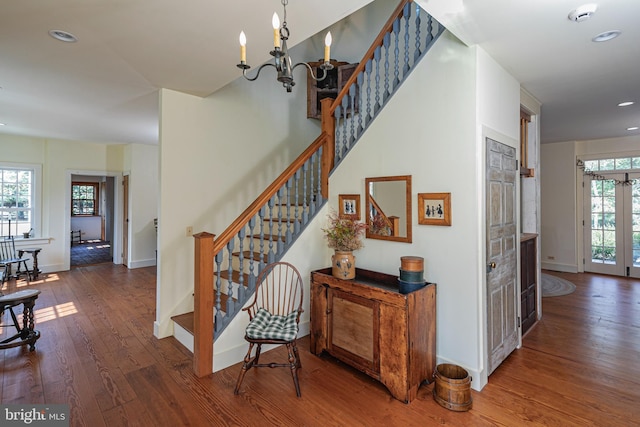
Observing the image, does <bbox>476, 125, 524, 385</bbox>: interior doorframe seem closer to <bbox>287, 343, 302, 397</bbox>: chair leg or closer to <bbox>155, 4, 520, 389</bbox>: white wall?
<bbox>155, 4, 520, 389</bbox>: white wall

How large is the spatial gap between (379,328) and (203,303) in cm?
145

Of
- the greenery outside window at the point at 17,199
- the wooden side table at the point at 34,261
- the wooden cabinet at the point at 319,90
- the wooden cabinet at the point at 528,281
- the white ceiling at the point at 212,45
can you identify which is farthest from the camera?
the greenery outside window at the point at 17,199

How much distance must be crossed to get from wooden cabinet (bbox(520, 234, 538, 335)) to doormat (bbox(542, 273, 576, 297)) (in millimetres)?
1482

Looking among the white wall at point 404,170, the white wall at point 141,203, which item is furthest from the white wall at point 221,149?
the white wall at point 141,203

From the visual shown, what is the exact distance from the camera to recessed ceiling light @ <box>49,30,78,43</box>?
229cm

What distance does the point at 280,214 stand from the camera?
2.99 m

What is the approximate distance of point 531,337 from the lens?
3346 mm

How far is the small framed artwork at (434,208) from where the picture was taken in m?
2.50

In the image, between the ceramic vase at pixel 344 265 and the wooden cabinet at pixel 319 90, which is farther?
the wooden cabinet at pixel 319 90

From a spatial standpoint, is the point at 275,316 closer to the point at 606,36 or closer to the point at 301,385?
the point at 301,385

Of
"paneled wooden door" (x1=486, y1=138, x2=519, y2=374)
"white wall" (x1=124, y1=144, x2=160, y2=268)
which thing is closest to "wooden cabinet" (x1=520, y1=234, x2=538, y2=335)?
"paneled wooden door" (x1=486, y1=138, x2=519, y2=374)

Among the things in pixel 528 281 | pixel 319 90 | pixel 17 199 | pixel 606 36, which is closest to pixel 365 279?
pixel 528 281

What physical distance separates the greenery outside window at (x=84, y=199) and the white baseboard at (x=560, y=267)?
14.1m

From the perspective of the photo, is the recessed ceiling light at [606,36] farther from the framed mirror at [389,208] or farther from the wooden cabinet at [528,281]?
the wooden cabinet at [528,281]
